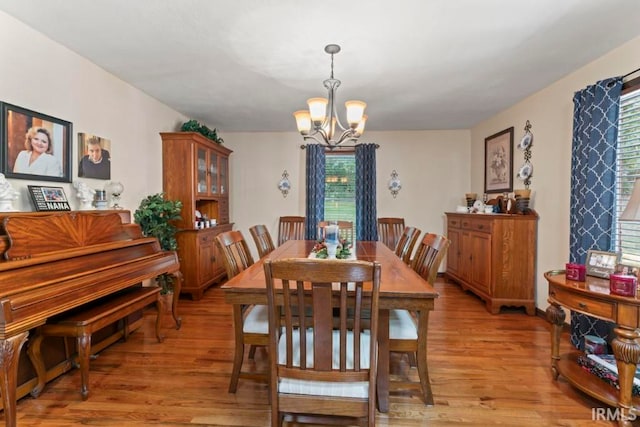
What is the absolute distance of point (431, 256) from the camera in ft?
6.92

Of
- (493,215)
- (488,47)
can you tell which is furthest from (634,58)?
(493,215)

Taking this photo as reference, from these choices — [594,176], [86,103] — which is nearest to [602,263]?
[594,176]

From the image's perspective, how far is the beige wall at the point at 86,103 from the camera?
208 cm

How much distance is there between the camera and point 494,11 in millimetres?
1903

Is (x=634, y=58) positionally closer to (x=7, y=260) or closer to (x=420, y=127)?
(x=420, y=127)

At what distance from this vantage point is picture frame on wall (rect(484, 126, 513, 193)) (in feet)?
12.7

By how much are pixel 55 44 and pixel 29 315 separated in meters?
2.04

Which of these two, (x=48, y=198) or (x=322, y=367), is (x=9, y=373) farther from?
(x=322, y=367)

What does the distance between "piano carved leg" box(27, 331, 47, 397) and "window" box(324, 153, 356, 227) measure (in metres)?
3.79

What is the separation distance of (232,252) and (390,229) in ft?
9.78

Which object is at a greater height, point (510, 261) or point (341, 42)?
point (341, 42)

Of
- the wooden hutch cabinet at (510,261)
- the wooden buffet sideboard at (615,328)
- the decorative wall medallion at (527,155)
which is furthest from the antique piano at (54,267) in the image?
the decorative wall medallion at (527,155)

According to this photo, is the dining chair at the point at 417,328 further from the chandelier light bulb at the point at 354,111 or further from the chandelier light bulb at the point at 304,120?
the chandelier light bulb at the point at 304,120

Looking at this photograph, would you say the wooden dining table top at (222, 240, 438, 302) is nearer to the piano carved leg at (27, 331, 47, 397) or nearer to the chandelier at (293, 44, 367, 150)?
the chandelier at (293, 44, 367, 150)
